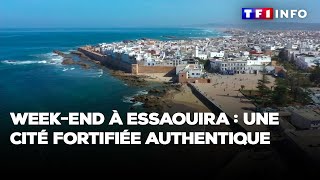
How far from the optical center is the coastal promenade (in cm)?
765

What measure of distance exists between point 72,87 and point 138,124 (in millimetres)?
4148

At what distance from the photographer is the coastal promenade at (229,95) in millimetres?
7647

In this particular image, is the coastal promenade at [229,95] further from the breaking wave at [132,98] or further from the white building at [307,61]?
the white building at [307,61]

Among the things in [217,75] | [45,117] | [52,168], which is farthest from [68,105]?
[217,75]

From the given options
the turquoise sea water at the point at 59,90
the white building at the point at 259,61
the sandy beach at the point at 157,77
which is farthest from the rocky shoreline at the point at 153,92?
the white building at the point at 259,61

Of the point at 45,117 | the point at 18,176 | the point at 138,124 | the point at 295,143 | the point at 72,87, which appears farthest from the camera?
the point at 72,87

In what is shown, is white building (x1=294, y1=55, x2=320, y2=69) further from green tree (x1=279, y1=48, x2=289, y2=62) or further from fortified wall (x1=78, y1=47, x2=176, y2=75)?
fortified wall (x1=78, y1=47, x2=176, y2=75)

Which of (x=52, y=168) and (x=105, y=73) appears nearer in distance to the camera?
(x=52, y=168)

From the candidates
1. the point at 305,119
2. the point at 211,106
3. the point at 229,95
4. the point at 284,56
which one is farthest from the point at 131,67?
the point at 305,119

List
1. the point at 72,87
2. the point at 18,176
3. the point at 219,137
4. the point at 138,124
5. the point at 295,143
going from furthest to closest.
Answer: the point at 72,87
the point at 138,124
the point at 219,137
the point at 295,143
the point at 18,176

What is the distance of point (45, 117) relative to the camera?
8078mm

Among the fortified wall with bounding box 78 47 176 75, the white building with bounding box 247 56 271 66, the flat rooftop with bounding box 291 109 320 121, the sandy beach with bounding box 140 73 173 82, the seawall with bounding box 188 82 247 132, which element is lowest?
the seawall with bounding box 188 82 247 132

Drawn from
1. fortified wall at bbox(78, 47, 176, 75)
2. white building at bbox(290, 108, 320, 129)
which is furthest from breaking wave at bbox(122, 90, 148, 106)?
fortified wall at bbox(78, 47, 176, 75)

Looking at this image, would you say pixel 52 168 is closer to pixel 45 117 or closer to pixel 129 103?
pixel 45 117
